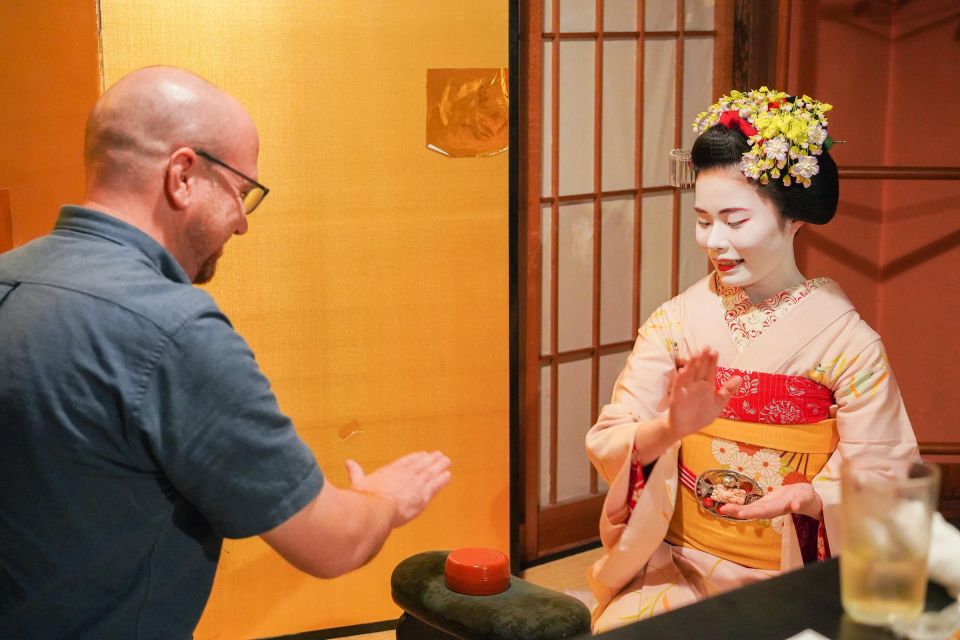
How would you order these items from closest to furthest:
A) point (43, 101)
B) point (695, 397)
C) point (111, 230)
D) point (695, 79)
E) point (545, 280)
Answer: point (111, 230)
point (695, 397)
point (43, 101)
point (545, 280)
point (695, 79)

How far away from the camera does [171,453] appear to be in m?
1.39

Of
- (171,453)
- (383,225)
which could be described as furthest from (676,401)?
(383,225)

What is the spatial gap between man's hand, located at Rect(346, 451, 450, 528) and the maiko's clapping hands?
44 cm

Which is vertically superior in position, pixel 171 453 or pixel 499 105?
pixel 499 105

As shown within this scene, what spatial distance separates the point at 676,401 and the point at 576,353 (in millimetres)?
1895

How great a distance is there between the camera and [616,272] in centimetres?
383

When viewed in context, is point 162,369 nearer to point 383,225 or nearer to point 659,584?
point 659,584

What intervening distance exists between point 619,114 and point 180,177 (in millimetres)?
2354

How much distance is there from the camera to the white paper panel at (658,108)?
12.2ft

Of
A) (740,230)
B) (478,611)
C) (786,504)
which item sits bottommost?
(478,611)

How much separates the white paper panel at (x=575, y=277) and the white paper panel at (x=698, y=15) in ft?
2.32

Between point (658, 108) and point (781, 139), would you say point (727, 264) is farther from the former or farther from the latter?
point (658, 108)

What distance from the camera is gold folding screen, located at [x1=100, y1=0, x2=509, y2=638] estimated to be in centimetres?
285

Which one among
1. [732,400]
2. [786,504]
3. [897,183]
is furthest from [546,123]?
[786,504]
